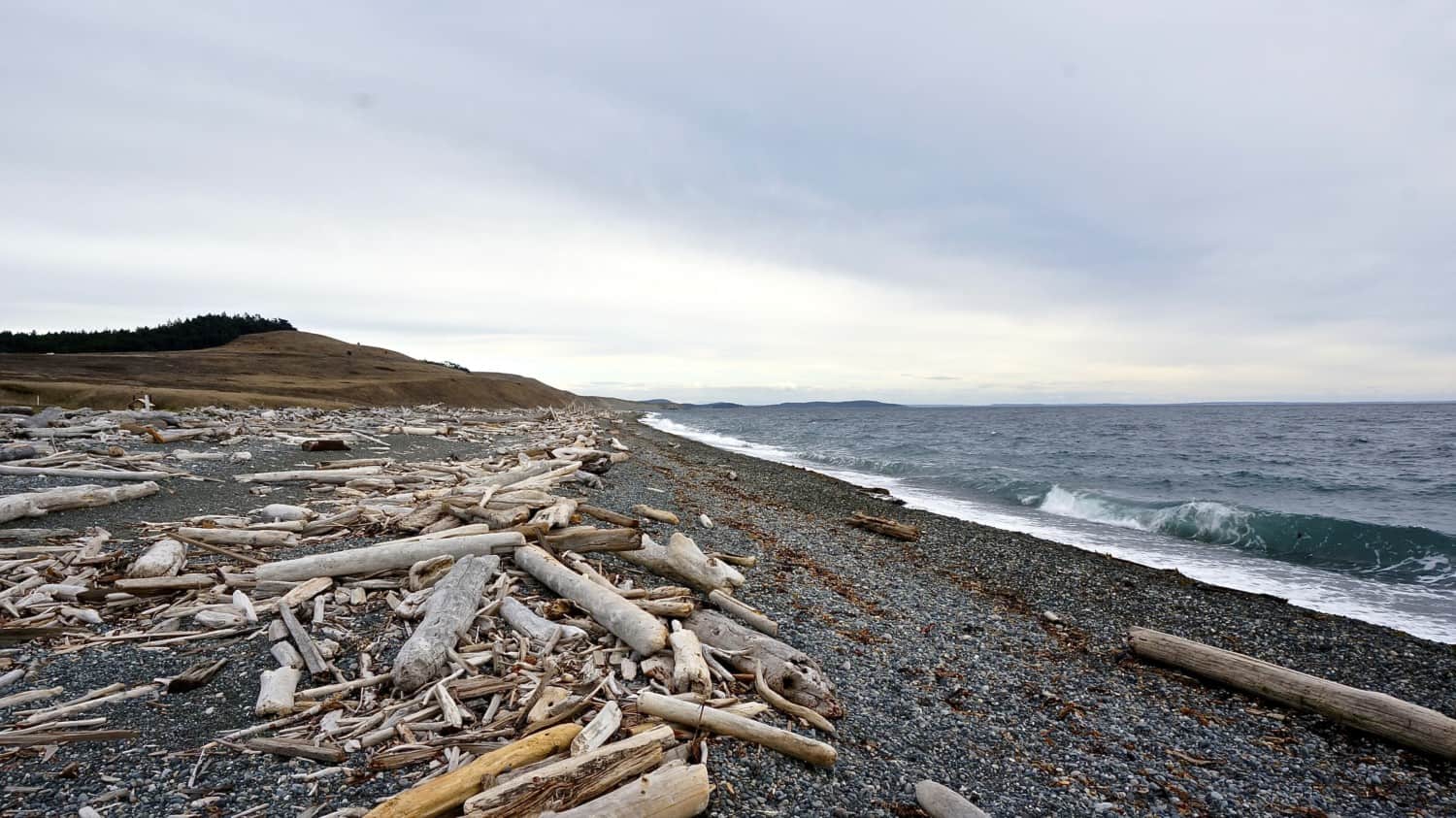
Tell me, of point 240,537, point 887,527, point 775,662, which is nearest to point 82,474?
point 240,537

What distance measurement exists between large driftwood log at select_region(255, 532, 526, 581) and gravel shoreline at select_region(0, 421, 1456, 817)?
1.29 m

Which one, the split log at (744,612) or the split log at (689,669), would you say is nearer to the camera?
the split log at (689,669)

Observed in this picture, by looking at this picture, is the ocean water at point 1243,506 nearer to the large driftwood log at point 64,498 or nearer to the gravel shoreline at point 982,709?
the gravel shoreline at point 982,709

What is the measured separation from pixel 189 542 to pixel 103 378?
45124 mm

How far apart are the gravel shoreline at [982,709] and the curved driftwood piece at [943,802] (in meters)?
0.16

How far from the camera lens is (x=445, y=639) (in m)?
5.27

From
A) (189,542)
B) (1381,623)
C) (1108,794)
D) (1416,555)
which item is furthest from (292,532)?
(1416,555)

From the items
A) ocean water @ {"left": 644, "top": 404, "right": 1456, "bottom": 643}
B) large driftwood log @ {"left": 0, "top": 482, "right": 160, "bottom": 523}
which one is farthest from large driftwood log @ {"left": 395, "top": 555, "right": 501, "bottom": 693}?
ocean water @ {"left": 644, "top": 404, "right": 1456, "bottom": 643}

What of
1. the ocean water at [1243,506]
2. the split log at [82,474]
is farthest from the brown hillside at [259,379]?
the ocean water at [1243,506]

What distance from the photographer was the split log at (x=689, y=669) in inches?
197

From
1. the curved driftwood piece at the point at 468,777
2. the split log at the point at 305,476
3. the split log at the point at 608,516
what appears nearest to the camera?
the curved driftwood piece at the point at 468,777

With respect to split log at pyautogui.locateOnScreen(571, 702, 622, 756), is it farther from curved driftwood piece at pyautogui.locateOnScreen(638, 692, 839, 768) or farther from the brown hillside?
the brown hillside

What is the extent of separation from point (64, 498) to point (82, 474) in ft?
7.82

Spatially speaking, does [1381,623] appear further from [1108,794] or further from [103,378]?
[103,378]
